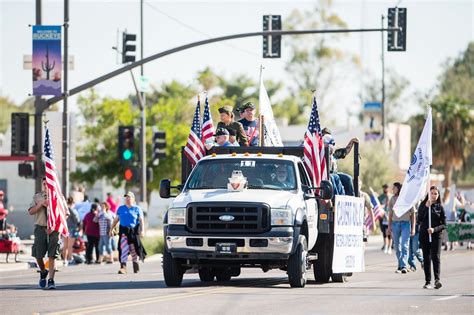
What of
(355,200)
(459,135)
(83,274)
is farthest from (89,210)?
(459,135)

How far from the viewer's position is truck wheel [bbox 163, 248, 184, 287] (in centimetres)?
2133

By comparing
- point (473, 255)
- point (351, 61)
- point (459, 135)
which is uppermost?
point (351, 61)

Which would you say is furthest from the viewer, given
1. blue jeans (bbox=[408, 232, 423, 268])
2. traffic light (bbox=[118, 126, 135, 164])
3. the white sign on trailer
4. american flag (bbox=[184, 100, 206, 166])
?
traffic light (bbox=[118, 126, 135, 164])

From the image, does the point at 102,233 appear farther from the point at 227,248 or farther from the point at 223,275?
the point at 227,248

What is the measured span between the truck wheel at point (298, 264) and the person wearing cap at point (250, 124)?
10.8 ft

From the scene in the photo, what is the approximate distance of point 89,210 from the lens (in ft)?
121

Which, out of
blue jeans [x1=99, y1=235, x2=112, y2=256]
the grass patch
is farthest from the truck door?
the grass patch

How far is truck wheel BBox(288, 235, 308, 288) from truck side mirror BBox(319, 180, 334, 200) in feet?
2.81

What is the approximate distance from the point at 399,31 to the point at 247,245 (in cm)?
1778

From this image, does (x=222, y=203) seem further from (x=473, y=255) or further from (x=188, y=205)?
(x=473, y=255)

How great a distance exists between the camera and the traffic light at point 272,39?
36425 millimetres

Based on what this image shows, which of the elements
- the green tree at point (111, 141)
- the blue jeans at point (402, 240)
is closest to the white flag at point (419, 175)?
the blue jeans at point (402, 240)

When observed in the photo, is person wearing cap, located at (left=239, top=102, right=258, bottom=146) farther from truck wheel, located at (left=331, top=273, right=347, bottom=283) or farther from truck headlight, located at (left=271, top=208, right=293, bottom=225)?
truck headlight, located at (left=271, top=208, right=293, bottom=225)

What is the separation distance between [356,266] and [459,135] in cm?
6113
